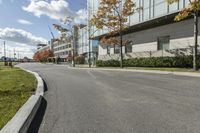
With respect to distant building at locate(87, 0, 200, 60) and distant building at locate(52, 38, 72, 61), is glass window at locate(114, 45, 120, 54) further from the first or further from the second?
distant building at locate(52, 38, 72, 61)

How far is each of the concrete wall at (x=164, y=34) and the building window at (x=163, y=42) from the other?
0.43 meters

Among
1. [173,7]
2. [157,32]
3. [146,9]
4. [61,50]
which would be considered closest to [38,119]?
[173,7]

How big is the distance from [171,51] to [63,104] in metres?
23.5

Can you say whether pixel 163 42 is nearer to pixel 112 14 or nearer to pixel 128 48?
pixel 112 14

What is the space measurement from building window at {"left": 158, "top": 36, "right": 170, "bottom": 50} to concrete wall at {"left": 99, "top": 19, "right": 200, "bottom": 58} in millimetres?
430

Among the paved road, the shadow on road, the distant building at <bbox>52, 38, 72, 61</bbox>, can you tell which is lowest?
the shadow on road

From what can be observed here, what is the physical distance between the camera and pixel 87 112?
264 inches

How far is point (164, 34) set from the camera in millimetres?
31719

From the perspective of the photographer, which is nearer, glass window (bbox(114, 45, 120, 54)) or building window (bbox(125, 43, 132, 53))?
building window (bbox(125, 43, 132, 53))

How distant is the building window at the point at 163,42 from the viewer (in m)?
31.7

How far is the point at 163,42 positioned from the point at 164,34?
1.14m

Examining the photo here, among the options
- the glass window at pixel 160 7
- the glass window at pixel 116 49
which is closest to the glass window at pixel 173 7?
the glass window at pixel 160 7

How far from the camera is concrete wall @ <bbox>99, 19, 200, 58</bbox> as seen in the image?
28.4 metres

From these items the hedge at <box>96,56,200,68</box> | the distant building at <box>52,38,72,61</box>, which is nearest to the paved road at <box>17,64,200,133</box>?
the hedge at <box>96,56,200,68</box>
